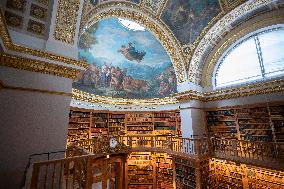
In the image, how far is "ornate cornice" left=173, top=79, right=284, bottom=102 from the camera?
9.95 meters

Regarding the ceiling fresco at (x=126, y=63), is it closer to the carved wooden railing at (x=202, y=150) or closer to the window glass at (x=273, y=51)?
the carved wooden railing at (x=202, y=150)

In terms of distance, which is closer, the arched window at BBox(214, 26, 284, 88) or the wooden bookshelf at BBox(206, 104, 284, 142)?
the wooden bookshelf at BBox(206, 104, 284, 142)

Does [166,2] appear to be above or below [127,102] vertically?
above

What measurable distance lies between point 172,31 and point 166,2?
1921 mm

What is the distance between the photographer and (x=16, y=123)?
5.12 m

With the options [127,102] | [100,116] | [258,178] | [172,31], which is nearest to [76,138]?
[100,116]

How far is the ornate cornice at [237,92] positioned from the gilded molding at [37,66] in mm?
8337

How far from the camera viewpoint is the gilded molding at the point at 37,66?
5162 millimetres

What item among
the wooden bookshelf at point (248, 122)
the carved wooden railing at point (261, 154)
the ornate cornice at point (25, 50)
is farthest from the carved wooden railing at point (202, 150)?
the ornate cornice at point (25, 50)

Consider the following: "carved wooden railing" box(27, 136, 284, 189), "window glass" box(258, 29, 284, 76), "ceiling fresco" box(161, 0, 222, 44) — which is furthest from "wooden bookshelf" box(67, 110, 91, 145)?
"window glass" box(258, 29, 284, 76)

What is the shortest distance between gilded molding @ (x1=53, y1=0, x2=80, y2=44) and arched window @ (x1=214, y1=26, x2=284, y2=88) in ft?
31.9

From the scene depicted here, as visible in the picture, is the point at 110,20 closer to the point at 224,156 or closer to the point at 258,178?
the point at 224,156

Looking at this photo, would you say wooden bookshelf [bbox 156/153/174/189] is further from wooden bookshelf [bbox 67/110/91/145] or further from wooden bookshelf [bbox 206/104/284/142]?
wooden bookshelf [bbox 67/110/91/145]

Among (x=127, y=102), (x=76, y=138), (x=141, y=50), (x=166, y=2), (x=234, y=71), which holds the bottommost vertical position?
(x=76, y=138)
